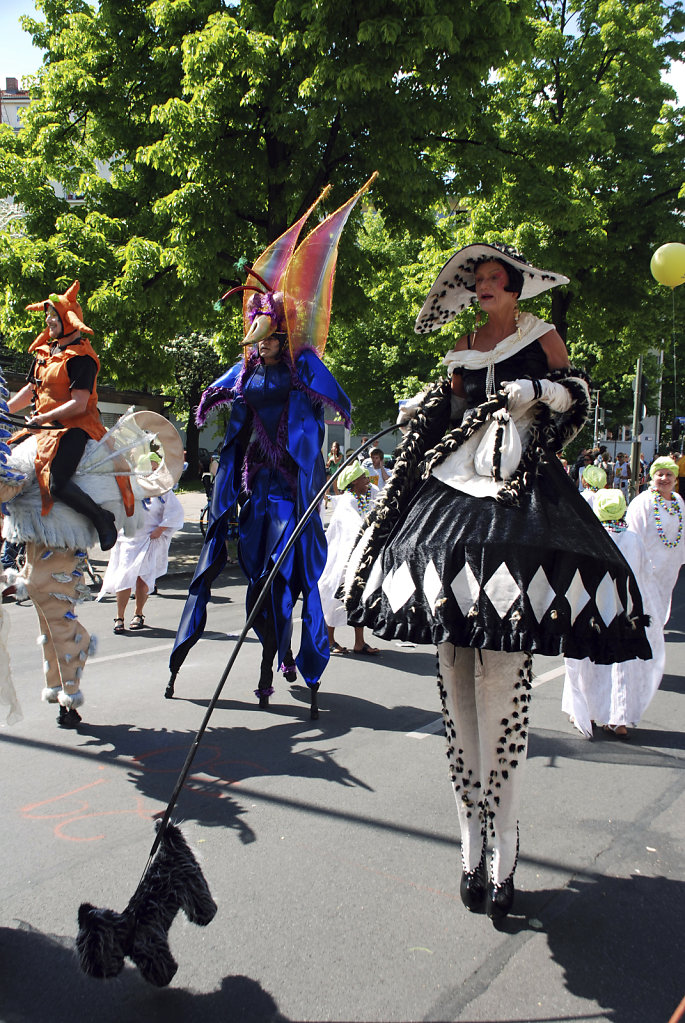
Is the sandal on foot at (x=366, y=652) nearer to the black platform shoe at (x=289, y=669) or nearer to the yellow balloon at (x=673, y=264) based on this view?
the black platform shoe at (x=289, y=669)

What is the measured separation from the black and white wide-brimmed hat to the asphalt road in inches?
85.3

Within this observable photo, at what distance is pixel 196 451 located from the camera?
34.2 meters

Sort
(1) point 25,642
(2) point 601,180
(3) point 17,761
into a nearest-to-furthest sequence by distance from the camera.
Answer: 1. (3) point 17,761
2. (1) point 25,642
3. (2) point 601,180

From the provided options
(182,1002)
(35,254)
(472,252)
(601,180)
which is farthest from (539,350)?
(601,180)

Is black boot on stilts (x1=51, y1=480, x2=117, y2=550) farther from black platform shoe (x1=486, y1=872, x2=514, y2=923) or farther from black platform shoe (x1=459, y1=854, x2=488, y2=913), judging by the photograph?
black platform shoe (x1=486, y1=872, x2=514, y2=923)

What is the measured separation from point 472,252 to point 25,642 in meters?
5.88

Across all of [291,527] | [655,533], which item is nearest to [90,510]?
[291,527]

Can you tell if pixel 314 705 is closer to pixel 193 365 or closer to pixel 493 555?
pixel 493 555

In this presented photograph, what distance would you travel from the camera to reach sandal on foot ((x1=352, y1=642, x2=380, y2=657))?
24.8ft

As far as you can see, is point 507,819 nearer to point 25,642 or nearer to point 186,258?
point 25,642

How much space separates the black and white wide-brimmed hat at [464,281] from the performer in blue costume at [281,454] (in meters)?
1.87

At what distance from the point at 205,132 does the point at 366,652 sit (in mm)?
7620

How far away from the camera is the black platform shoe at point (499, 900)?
291 centimetres

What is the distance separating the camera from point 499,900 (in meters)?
2.91
